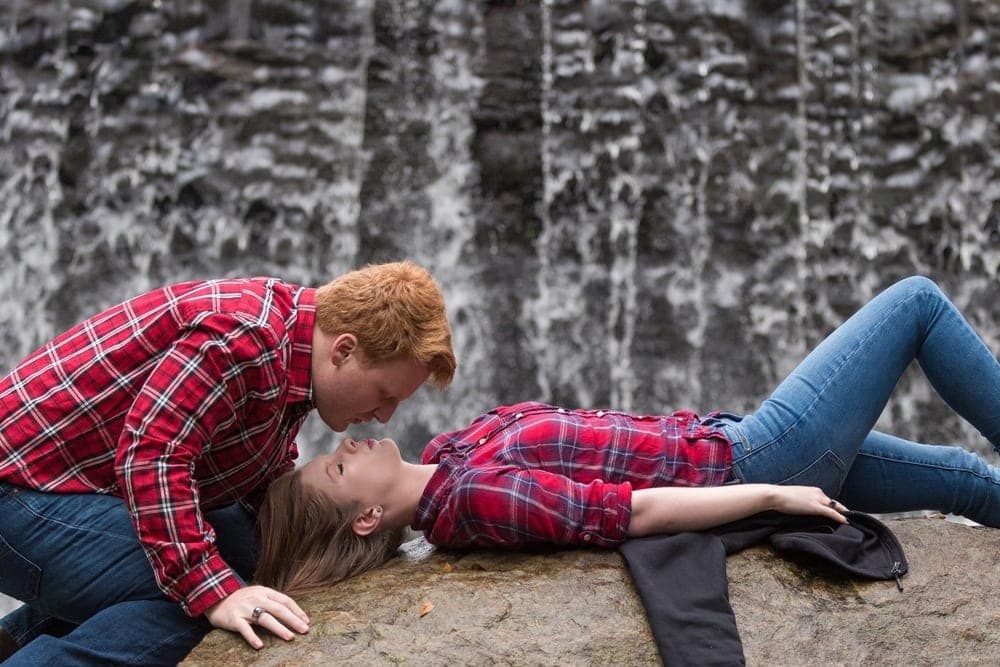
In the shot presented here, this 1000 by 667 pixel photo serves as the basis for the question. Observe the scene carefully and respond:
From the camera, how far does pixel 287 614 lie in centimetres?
261

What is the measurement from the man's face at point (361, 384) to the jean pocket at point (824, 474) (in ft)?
3.37

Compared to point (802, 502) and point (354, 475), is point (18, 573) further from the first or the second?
point (802, 502)

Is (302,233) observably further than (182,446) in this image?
Yes

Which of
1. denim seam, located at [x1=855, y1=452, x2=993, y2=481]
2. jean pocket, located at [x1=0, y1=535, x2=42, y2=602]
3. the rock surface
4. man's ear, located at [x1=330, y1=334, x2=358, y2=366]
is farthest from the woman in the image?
jean pocket, located at [x1=0, y1=535, x2=42, y2=602]

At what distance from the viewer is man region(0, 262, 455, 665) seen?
2.52 meters

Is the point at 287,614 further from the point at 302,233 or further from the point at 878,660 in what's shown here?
the point at 302,233

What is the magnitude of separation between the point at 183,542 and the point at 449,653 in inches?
24.7

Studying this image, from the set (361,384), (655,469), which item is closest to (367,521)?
(361,384)

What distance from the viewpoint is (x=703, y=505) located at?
2.85m

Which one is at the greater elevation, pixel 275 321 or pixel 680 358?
pixel 275 321

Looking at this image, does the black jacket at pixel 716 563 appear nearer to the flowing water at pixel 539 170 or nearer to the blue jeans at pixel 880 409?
the blue jeans at pixel 880 409

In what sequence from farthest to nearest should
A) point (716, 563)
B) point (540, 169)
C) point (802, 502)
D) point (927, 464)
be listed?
point (540, 169), point (927, 464), point (802, 502), point (716, 563)

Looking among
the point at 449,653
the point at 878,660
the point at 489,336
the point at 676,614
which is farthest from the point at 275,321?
the point at 489,336

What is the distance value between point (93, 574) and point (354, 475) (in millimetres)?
652
